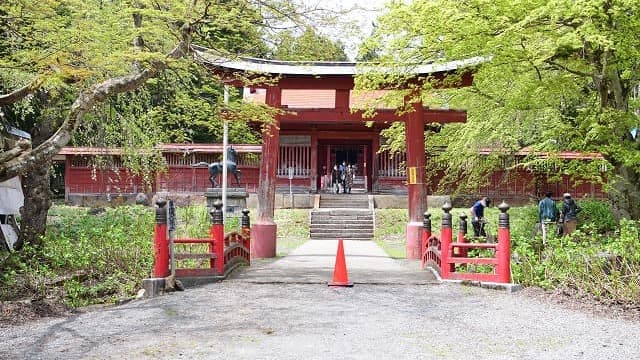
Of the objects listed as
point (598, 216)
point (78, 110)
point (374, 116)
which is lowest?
point (598, 216)

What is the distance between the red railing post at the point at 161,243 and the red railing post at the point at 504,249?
5456mm

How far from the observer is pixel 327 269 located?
13773mm

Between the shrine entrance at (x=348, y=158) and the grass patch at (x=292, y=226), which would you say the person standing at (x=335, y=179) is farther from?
the grass patch at (x=292, y=226)

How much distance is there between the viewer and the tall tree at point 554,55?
10609mm

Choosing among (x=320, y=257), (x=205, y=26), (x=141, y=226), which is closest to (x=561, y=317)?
(x=205, y=26)

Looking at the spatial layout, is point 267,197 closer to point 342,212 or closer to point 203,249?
point 203,249

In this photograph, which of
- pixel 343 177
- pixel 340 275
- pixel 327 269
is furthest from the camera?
pixel 343 177

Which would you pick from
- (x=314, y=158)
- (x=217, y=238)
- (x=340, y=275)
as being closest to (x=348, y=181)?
(x=314, y=158)

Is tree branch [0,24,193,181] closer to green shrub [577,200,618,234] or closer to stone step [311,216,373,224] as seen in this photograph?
green shrub [577,200,618,234]

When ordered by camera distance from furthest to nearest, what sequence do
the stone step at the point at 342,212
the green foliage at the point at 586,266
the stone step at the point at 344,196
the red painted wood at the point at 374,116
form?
the stone step at the point at 344,196
the stone step at the point at 342,212
the red painted wood at the point at 374,116
the green foliage at the point at 586,266

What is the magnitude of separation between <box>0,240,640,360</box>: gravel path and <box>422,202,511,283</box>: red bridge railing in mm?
653

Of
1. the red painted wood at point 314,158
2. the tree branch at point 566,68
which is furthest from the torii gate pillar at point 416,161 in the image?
the red painted wood at point 314,158

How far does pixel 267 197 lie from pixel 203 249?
12.9 feet

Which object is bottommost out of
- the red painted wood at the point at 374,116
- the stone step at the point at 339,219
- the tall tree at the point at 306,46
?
the stone step at the point at 339,219
